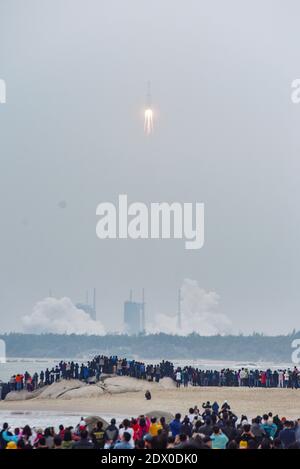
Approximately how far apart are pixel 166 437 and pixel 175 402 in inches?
1288

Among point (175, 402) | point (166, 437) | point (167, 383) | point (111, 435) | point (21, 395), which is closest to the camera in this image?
point (166, 437)

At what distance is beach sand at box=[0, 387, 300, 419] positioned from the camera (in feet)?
172

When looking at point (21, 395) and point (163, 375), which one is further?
point (163, 375)

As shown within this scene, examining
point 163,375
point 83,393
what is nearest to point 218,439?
point 83,393

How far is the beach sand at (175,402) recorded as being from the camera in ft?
172

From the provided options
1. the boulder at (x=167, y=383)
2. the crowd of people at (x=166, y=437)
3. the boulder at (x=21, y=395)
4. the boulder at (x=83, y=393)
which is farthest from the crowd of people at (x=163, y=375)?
the crowd of people at (x=166, y=437)

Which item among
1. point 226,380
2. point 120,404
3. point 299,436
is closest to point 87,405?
point 120,404

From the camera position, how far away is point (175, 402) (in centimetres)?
5553

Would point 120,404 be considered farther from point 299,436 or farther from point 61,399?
point 299,436

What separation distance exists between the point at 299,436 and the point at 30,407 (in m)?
31.6

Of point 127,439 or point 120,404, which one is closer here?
point 127,439

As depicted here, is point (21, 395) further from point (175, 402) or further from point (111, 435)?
point (111, 435)
